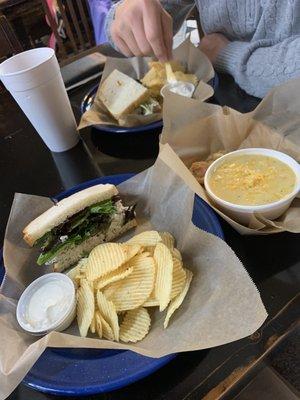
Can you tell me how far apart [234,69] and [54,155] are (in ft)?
2.37

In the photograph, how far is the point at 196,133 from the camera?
110 cm

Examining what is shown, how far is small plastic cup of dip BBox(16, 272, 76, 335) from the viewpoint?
2.60 feet

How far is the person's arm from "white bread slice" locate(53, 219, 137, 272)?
0.67 metres

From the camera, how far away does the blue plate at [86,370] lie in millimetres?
675

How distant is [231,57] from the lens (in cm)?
143

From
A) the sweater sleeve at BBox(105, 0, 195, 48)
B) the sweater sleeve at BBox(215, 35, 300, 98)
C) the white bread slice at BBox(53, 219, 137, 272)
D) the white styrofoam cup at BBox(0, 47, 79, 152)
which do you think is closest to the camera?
the white bread slice at BBox(53, 219, 137, 272)

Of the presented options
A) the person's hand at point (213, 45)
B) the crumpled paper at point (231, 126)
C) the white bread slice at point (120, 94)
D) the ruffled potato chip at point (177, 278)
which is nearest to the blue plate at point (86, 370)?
the ruffled potato chip at point (177, 278)

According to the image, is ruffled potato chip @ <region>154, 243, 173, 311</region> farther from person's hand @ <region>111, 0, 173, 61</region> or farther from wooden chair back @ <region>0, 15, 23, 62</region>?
wooden chair back @ <region>0, 15, 23, 62</region>

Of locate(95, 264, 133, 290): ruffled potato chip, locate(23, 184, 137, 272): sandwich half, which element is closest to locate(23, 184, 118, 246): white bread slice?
locate(23, 184, 137, 272): sandwich half

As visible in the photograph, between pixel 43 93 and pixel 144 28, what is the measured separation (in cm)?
44

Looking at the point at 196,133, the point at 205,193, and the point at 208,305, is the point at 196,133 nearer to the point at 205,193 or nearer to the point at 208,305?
the point at 205,193

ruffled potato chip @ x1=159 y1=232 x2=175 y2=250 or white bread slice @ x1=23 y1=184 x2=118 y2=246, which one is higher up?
white bread slice @ x1=23 y1=184 x2=118 y2=246

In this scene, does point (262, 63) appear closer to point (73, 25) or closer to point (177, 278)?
point (177, 278)

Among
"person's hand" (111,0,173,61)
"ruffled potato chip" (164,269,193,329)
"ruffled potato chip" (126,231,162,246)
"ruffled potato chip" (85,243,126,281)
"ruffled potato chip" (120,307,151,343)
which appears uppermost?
"person's hand" (111,0,173,61)
